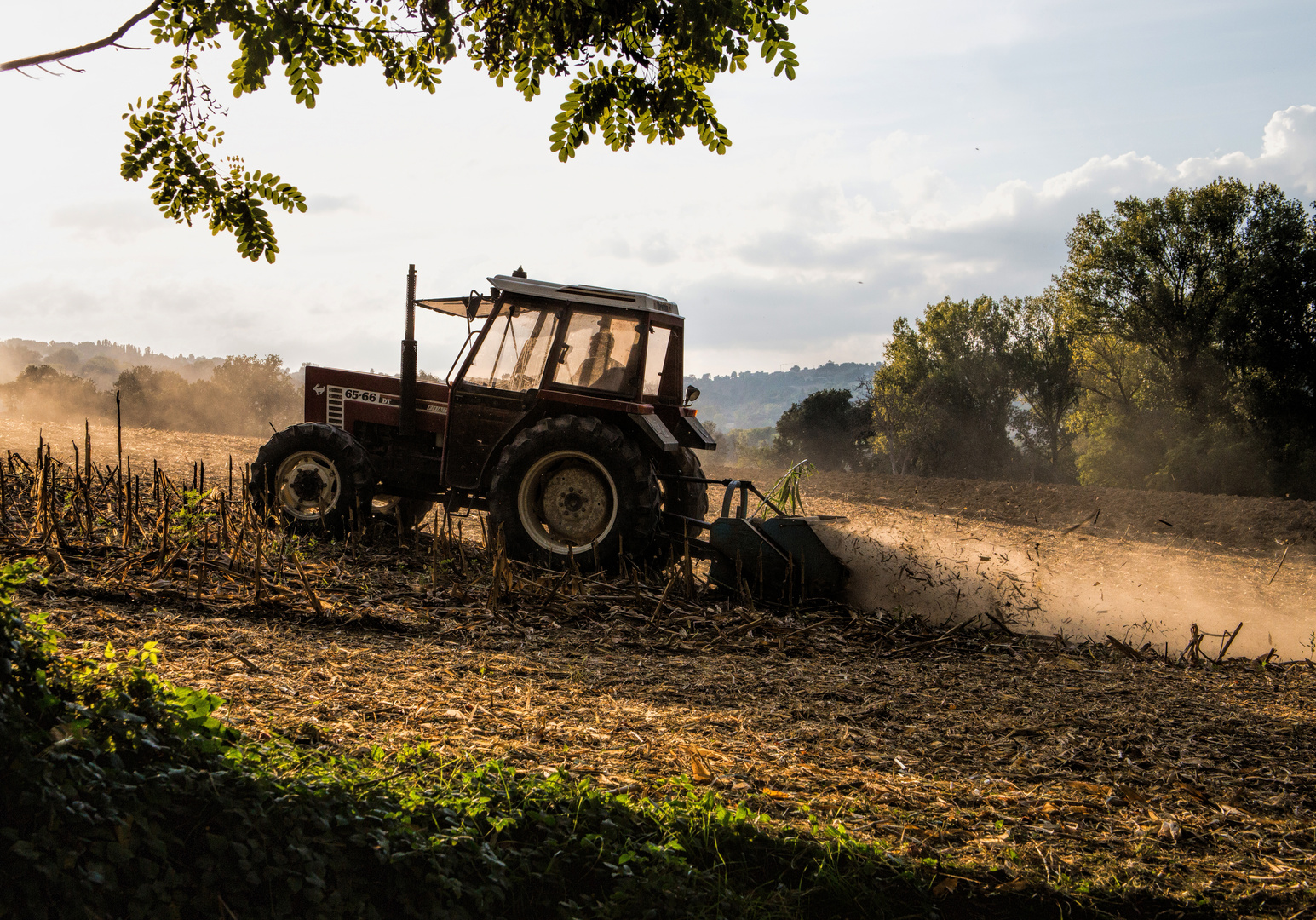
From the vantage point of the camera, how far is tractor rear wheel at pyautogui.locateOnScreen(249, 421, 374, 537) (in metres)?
7.31

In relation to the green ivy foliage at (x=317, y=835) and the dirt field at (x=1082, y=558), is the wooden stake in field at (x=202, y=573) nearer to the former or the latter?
the green ivy foliage at (x=317, y=835)

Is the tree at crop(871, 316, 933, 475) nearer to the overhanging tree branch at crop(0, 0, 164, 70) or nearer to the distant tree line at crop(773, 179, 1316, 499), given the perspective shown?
the distant tree line at crop(773, 179, 1316, 499)

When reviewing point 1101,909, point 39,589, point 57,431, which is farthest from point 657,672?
point 57,431

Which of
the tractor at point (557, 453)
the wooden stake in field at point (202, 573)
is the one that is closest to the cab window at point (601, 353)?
the tractor at point (557, 453)

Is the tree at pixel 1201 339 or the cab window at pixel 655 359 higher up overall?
the tree at pixel 1201 339

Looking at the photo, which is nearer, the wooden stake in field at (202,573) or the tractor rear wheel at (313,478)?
the wooden stake in field at (202,573)

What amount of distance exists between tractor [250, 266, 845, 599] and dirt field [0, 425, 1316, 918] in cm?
43

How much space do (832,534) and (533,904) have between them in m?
4.30

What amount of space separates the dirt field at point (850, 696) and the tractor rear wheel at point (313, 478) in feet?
1.65

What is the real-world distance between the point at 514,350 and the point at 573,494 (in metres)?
1.28

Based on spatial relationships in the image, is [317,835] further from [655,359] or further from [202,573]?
[655,359]

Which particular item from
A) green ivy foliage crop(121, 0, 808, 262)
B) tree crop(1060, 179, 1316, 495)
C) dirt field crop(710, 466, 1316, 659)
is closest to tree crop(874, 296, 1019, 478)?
tree crop(1060, 179, 1316, 495)

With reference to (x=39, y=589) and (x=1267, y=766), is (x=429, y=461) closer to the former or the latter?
(x=39, y=589)

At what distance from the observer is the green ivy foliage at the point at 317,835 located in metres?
2.18
